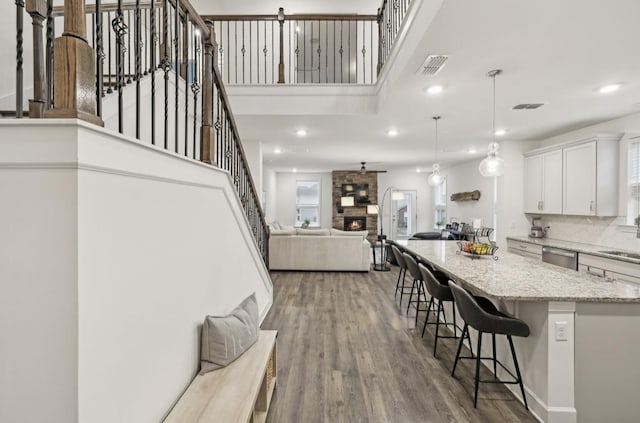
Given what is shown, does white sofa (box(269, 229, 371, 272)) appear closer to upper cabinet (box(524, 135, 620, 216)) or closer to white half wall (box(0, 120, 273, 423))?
upper cabinet (box(524, 135, 620, 216))

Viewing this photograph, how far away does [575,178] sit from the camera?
503 cm

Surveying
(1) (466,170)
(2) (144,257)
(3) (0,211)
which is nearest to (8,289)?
(3) (0,211)

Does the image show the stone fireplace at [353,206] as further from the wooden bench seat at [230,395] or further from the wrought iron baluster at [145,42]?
the wooden bench seat at [230,395]

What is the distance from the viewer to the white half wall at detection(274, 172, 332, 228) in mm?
12406

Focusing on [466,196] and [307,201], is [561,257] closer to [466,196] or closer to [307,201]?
[466,196]

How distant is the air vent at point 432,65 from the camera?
9.04 ft

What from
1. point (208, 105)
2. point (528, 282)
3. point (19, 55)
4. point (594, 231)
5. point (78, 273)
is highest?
point (208, 105)

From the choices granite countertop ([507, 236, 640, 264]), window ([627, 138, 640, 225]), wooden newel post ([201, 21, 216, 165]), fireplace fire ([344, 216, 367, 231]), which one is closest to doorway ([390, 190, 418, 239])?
fireplace fire ([344, 216, 367, 231])

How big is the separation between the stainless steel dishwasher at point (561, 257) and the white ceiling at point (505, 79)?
193 centimetres

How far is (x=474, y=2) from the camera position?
79.5 inches

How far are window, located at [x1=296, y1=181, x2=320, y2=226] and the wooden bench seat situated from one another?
1025 centimetres

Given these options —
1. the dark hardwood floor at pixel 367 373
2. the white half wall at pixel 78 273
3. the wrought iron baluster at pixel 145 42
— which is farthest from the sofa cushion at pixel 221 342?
the wrought iron baluster at pixel 145 42

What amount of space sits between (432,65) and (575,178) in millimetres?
3704

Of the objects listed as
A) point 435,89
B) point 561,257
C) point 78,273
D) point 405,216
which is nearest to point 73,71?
point 78,273
